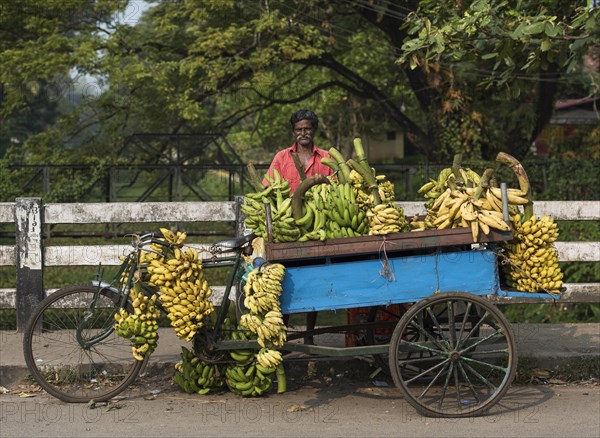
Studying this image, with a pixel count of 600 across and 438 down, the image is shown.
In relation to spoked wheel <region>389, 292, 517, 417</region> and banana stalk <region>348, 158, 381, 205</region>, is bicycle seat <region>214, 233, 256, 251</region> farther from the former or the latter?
spoked wheel <region>389, 292, 517, 417</region>

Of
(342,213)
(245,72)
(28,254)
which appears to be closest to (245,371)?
(342,213)

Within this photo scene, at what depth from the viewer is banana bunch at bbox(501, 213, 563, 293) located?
5.53 meters

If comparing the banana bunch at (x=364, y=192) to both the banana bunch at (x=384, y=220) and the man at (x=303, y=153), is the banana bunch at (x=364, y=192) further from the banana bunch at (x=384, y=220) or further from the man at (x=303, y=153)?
the man at (x=303, y=153)

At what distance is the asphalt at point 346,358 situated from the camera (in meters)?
6.39

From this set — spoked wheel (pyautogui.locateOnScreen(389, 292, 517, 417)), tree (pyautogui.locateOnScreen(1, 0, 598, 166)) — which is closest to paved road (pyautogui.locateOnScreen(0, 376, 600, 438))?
spoked wheel (pyautogui.locateOnScreen(389, 292, 517, 417))

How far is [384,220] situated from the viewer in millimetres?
5379

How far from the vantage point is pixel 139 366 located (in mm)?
5855

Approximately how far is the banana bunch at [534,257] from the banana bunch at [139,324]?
2.32 metres

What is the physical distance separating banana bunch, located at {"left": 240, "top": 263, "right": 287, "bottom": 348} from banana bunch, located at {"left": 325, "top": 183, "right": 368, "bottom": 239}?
43 cm

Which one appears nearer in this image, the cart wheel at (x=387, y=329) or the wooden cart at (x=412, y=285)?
the wooden cart at (x=412, y=285)

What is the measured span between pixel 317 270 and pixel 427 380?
4.60ft

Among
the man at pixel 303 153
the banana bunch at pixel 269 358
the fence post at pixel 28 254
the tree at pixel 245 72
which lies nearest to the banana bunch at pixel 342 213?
the banana bunch at pixel 269 358

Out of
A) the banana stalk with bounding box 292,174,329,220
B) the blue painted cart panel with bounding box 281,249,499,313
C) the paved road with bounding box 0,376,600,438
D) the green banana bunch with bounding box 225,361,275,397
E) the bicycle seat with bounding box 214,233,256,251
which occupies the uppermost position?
the banana stalk with bounding box 292,174,329,220

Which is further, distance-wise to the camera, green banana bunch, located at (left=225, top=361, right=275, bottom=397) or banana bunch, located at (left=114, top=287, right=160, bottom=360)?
green banana bunch, located at (left=225, top=361, right=275, bottom=397)
